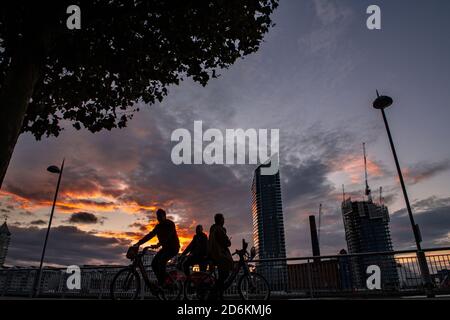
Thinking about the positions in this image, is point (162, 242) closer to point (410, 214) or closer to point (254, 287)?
point (254, 287)

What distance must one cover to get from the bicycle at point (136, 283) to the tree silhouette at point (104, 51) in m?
3.74

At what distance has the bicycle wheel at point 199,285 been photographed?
867 cm

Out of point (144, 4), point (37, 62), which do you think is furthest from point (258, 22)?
point (37, 62)

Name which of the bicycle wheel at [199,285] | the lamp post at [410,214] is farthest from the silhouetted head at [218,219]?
the lamp post at [410,214]

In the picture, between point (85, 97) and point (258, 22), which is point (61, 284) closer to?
point (85, 97)

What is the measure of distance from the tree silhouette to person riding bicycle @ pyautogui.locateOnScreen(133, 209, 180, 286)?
3767 mm

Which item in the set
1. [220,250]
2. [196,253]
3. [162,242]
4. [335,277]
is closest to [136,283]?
[162,242]

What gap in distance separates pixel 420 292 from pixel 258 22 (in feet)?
39.2

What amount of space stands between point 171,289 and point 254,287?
2317 mm

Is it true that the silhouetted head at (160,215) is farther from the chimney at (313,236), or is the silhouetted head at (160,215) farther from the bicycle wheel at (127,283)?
the chimney at (313,236)

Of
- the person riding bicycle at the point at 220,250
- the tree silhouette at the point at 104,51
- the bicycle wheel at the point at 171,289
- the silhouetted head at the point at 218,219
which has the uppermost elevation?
the tree silhouette at the point at 104,51

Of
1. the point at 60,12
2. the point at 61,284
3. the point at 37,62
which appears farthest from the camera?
the point at 61,284

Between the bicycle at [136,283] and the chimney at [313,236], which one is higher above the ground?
the chimney at [313,236]
